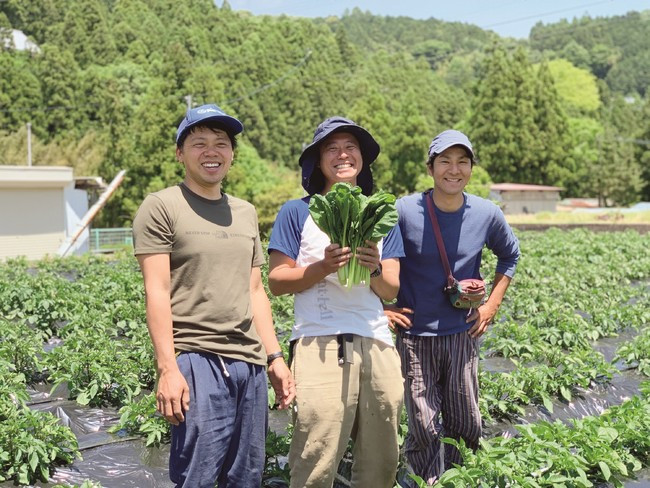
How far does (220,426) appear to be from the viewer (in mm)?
2660

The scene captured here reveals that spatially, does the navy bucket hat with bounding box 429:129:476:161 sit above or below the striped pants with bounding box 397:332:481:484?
above

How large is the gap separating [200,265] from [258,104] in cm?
4926

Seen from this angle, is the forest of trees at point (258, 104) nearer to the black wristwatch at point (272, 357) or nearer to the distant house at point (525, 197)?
the distant house at point (525, 197)

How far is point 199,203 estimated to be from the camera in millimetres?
2740

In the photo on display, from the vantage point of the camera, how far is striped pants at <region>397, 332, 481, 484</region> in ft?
11.3

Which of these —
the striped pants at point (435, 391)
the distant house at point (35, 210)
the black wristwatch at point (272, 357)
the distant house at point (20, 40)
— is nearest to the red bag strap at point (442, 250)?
the striped pants at point (435, 391)

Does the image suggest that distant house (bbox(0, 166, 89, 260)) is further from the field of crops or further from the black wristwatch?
the black wristwatch

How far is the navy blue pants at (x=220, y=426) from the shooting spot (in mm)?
2611

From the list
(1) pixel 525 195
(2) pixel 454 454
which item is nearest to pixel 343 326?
(2) pixel 454 454

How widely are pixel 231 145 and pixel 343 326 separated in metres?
0.84

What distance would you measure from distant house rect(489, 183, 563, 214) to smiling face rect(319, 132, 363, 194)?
39213mm

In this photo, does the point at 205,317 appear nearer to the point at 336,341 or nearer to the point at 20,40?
the point at 336,341

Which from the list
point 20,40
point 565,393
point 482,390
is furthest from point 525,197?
point 482,390

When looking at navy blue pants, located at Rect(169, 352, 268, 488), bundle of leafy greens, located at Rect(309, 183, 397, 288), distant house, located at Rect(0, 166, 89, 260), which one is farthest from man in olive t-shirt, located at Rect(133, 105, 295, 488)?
distant house, located at Rect(0, 166, 89, 260)
